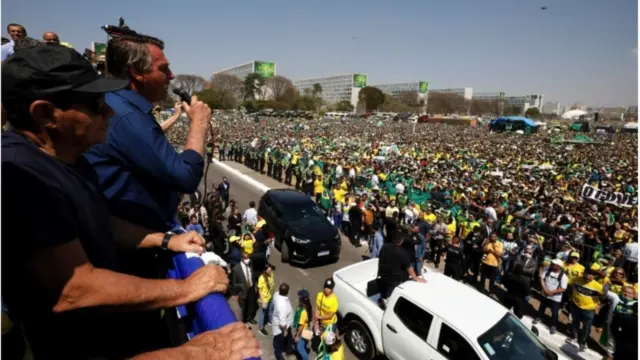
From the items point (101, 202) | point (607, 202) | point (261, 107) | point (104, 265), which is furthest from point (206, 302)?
point (261, 107)

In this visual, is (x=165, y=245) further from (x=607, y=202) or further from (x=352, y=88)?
(x=352, y=88)

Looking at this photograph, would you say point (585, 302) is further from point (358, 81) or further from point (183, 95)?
point (358, 81)

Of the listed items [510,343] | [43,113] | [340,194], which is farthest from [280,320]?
[340,194]

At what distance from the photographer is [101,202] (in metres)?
1.28

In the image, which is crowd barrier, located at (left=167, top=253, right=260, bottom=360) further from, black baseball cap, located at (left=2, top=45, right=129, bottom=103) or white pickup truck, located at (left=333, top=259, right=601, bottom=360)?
white pickup truck, located at (left=333, top=259, right=601, bottom=360)

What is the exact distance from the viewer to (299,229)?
35.3 ft

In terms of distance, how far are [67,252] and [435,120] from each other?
99002 mm

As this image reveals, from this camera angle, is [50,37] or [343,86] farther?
[343,86]

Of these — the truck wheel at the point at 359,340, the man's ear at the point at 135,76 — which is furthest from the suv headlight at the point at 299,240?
the man's ear at the point at 135,76

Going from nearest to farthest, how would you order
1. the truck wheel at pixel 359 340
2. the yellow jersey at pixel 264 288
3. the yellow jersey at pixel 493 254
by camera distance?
1. the truck wheel at pixel 359 340
2. the yellow jersey at pixel 264 288
3. the yellow jersey at pixel 493 254

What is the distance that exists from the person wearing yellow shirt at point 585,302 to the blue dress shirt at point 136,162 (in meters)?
7.98

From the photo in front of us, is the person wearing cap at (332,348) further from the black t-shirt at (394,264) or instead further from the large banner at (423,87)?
the large banner at (423,87)

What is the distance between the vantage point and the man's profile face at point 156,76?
194 cm

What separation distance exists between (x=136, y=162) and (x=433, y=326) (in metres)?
4.85
